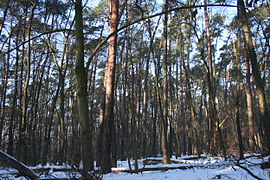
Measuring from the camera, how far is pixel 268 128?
661cm

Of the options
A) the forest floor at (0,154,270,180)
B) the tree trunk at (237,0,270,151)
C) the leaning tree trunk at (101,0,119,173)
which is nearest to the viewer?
the forest floor at (0,154,270,180)

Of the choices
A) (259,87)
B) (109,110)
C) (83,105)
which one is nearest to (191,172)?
(109,110)

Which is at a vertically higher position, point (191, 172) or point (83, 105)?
point (83, 105)

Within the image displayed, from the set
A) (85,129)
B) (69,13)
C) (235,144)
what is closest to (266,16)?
(235,144)

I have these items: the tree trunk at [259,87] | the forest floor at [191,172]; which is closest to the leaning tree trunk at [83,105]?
the forest floor at [191,172]

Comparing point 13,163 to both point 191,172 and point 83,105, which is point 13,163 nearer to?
point 83,105

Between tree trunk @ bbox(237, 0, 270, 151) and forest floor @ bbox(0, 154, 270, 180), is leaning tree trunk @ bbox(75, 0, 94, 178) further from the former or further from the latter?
tree trunk @ bbox(237, 0, 270, 151)

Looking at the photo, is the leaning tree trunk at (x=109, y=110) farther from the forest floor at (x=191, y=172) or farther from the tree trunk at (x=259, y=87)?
the tree trunk at (x=259, y=87)

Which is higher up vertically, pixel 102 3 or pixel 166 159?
pixel 102 3

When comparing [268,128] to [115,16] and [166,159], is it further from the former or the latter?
[115,16]

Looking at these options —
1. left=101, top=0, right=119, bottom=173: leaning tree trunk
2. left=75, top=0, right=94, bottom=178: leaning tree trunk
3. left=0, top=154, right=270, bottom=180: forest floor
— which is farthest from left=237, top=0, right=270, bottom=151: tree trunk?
left=75, top=0, right=94, bottom=178: leaning tree trunk

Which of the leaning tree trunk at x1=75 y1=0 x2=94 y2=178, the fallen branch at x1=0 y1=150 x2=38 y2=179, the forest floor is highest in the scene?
the leaning tree trunk at x1=75 y1=0 x2=94 y2=178

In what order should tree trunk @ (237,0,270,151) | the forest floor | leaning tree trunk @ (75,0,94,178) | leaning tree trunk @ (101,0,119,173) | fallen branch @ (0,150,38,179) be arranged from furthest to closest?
tree trunk @ (237,0,270,151) < leaning tree trunk @ (101,0,119,173) < the forest floor < fallen branch @ (0,150,38,179) < leaning tree trunk @ (75,0,94,178)

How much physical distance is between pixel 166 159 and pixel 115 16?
604 centimetres
